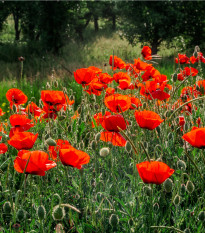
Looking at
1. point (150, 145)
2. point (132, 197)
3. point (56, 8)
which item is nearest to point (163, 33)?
point (56, 8)

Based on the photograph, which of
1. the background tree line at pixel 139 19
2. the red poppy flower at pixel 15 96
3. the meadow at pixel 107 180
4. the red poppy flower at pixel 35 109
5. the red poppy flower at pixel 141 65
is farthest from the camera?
the background tree line at pixel 139 19

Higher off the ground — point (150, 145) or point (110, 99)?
point (110, 99)

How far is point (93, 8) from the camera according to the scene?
956 inches

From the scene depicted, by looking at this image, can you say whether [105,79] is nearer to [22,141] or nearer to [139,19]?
[22,141]

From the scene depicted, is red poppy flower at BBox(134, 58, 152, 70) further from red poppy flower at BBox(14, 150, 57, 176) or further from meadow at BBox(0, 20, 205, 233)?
red poppy flower at BBox(14, 150, 57, 176)

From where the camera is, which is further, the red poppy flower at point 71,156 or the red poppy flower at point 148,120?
the red poppy flower at point 148,120

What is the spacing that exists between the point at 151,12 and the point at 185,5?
5.60 ft

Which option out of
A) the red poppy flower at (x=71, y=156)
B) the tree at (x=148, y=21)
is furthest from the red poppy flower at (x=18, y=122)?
the tree at (x=148, y=21)

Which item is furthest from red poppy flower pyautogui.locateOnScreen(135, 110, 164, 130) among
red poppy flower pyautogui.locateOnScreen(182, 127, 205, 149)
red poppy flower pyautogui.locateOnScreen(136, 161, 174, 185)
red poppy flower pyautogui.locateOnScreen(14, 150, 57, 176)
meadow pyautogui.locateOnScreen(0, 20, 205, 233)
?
red poppy flower pyautogui.locateOnScreen(14, 150, 57, 176)

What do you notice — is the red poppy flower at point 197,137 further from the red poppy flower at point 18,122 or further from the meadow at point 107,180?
the red poppy flower at point 18,122

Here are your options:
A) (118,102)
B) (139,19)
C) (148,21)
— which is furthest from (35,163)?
(139,19)

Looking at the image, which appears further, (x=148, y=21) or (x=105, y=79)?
(x=148, y=21)

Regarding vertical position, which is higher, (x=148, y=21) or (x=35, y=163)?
(x=35, y=163)

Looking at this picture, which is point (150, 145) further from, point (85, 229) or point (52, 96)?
point (85, 229)
